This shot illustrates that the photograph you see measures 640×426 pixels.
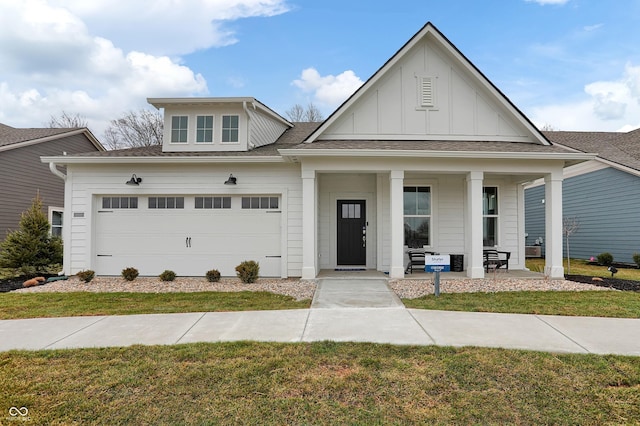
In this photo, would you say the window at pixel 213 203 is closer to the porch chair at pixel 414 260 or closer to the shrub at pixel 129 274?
the shrub at pixel 129 274

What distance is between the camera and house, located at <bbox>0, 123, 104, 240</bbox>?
13.9 m

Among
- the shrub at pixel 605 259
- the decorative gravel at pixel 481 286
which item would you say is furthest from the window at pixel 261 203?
the shrub at pixel 605 259

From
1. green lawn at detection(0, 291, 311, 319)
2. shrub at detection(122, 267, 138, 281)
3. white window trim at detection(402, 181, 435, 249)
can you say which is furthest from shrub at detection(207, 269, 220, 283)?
white window trim at detection(402, 181, 435, 249)

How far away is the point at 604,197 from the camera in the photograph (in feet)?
48.4

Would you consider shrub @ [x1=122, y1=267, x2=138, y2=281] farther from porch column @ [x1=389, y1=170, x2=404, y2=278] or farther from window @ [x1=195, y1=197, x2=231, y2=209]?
porch column @ [x1=389, y1=170, x2=404, y2=278]

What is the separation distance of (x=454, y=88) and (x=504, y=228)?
461cm

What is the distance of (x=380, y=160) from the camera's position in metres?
9.33

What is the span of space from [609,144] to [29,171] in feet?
85.8

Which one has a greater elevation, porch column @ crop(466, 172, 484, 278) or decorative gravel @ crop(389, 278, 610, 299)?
porch column @ crop(466, 172, 484, 278)

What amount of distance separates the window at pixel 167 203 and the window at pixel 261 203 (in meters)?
1.88

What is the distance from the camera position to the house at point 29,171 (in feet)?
45.5

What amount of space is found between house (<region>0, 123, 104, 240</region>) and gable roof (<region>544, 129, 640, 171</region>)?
2213 cm

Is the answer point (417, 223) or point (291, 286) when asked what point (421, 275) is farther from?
point (291, 286)

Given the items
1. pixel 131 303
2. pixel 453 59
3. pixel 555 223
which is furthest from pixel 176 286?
pixel 555 223
